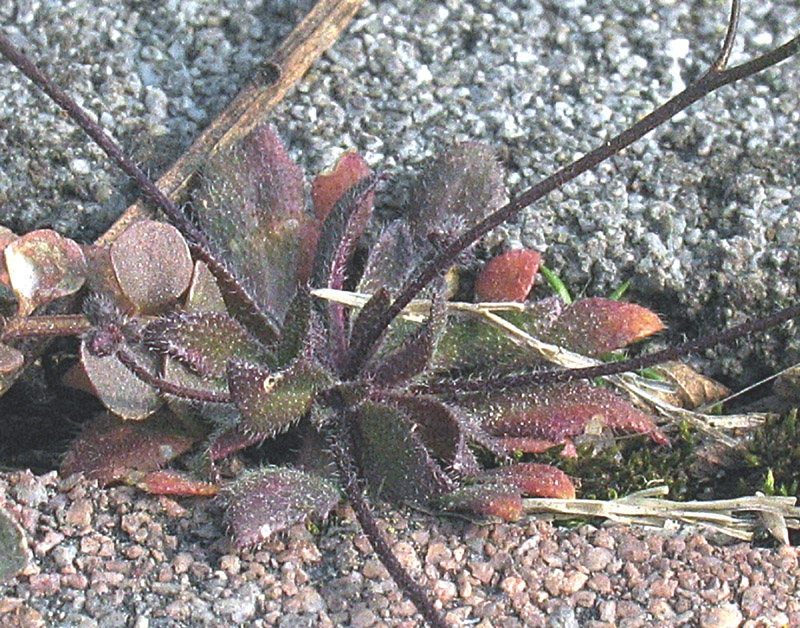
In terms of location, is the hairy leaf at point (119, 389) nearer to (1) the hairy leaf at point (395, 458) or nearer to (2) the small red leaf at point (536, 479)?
(1) the hairy leaf at point (395, 458)

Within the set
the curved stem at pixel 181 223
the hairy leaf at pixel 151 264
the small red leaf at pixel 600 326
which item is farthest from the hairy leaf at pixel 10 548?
the small red leaf at pixel 600 326

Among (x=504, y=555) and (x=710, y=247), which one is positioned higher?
(x=710, y=247)

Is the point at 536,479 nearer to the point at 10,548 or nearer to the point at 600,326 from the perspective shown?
the point at 600,326

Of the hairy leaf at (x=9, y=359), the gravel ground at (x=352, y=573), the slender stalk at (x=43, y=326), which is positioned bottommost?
the gravel ground at (x=352, y=573)

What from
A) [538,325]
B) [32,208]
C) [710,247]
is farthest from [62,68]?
[710,247]

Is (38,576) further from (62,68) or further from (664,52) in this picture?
(664,52)

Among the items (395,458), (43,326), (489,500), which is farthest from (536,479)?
(43,326)
